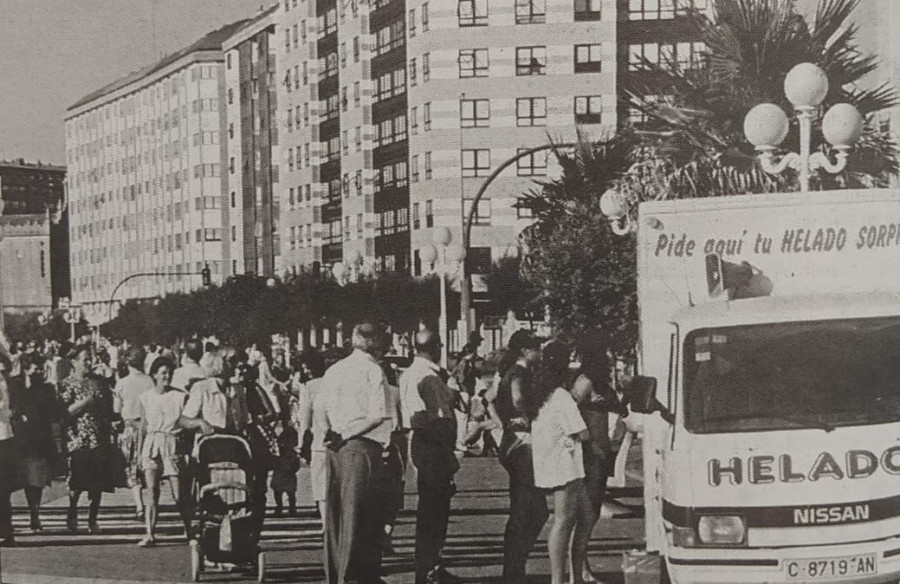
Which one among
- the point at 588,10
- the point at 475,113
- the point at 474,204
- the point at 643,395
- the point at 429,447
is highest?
the point at 588,10

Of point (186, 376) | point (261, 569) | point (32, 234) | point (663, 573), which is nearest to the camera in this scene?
point (663, 573)

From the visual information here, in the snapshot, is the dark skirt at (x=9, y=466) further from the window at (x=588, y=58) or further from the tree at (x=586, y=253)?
the window at (x=588, y=58)

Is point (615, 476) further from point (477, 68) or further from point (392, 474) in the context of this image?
point (477, 68)

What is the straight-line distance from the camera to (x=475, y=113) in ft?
136

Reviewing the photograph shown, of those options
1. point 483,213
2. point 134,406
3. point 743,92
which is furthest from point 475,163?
point 134,406

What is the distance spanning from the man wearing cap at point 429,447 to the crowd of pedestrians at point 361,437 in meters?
0.01

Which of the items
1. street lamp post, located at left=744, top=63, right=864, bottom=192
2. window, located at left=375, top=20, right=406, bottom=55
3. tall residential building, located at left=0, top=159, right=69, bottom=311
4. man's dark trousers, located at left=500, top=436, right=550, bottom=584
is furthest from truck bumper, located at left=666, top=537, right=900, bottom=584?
window, located at left=375, top=20, right=406, bottom=55

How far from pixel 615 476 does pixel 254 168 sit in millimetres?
56386

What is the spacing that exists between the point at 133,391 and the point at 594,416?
5.71 m

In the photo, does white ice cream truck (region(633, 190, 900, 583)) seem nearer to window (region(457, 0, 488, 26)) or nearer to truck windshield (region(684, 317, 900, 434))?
truck windshield (region(684, 317, 900, 434))

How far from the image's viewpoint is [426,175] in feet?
149

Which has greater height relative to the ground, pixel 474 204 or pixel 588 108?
pixel 588 108

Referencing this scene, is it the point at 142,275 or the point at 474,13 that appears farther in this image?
the point at 142,275

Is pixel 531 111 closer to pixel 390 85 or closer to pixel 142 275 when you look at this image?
pixel 390 85
